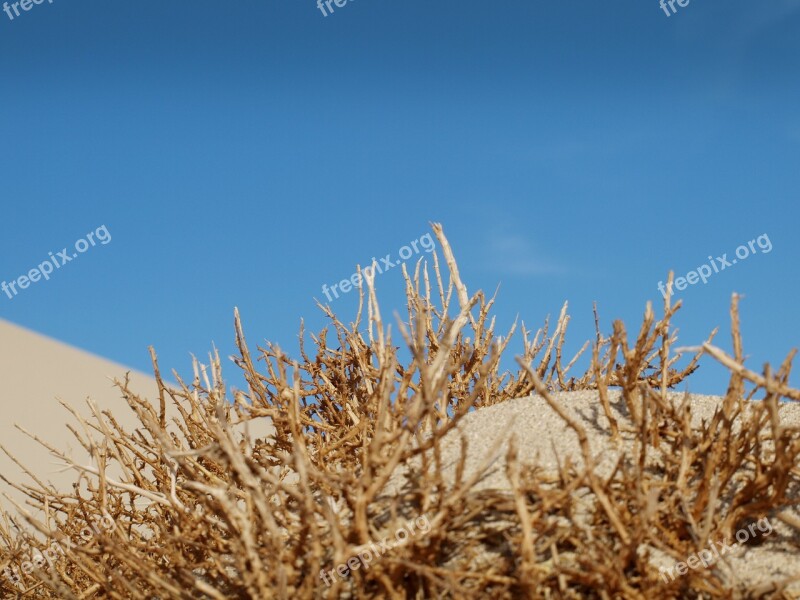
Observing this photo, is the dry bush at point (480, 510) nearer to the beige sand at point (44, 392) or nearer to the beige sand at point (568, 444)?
the beige sand at point (568, 444)

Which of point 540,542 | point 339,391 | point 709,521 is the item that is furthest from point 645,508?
point 339,391

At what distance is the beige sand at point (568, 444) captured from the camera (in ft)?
6.86

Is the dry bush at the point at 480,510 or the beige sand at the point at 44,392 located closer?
the dry bush at the point at 480,510

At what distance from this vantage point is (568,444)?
2.47 m

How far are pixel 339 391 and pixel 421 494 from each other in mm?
1608

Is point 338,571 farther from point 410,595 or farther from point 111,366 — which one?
point 111,366
